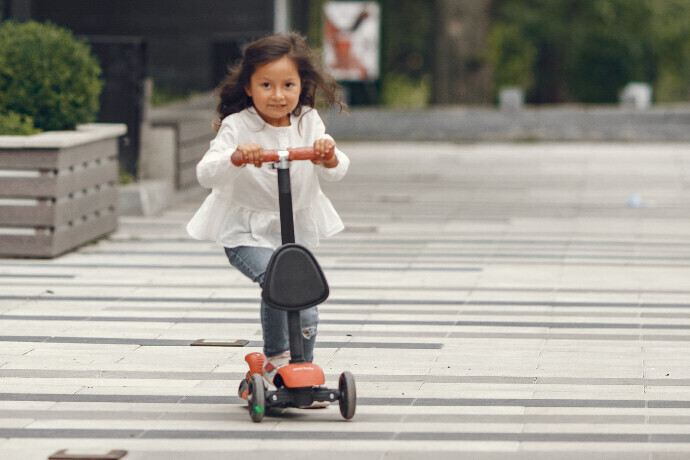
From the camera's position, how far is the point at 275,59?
17.1 feet

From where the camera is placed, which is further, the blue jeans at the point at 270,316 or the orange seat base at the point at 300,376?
the blue jeans at the point at 270,316

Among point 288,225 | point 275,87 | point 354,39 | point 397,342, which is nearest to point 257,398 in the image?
point 288,225

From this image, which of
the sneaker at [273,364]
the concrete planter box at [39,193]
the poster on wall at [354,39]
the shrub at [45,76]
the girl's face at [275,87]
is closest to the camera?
the girl's face at [275,87]

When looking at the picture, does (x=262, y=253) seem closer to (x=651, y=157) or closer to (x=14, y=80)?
(x=14, y=80)

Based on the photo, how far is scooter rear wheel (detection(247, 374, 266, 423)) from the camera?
16.7 ft

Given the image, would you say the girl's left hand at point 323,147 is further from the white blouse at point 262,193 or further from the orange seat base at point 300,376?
the orange seat base at point 300,376

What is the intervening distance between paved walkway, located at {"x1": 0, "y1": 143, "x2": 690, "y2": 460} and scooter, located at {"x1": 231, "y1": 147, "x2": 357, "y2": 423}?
4.6 inches

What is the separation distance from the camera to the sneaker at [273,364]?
537cm

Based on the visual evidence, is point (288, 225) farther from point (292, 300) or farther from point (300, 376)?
point (300, 376)

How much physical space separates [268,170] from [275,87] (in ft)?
1.04

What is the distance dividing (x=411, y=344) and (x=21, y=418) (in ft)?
7.26

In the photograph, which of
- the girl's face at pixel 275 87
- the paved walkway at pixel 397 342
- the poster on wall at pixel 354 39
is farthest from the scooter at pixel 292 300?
the poster on wall at pixel 354 39

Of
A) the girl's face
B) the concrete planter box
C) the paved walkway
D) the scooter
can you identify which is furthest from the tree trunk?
the scooter

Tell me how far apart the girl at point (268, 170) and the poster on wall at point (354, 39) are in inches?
836
